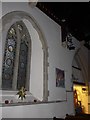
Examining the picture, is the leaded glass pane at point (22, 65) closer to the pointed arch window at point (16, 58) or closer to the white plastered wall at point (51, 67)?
the pointed arch window at point (16, 58)

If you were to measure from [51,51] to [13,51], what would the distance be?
4.91 feet

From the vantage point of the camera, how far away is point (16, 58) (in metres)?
5.46

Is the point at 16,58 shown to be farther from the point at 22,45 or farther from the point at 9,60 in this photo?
the point at 22,45

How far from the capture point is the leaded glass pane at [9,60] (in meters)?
5.07

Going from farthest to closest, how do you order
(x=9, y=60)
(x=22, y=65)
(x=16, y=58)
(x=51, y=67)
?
(x=51, y=67) < (x=22, y=65) < (x=16, y=58) < (x=9, y=60)

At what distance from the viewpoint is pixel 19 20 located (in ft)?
18.2

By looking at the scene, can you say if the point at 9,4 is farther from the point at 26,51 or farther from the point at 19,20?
the point at 26,51

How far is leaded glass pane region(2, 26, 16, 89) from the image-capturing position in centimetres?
507

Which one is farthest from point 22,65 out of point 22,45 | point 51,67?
point 51,67

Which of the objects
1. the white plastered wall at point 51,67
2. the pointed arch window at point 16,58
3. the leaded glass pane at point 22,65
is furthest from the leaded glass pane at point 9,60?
the white plastered wall at point 51,67

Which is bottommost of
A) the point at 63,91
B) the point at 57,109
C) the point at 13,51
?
the point at 57,109

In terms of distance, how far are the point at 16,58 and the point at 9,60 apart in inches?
9.9

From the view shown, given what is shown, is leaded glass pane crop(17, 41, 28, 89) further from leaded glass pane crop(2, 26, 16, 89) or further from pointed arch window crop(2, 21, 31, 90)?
leaded glass pane crop(2, 26, 16, 89)

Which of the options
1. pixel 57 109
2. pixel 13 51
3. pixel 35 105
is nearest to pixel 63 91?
pixel 57 109
